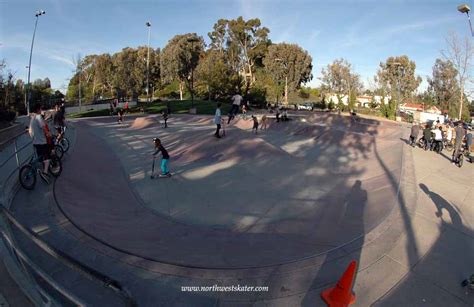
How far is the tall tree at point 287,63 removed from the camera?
197 feet

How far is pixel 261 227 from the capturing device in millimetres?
6016

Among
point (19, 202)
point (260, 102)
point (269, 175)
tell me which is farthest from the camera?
point (260, 102)

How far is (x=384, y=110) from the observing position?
41438 millimetres

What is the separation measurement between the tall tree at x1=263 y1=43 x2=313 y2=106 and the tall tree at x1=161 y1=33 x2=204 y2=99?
1548cm

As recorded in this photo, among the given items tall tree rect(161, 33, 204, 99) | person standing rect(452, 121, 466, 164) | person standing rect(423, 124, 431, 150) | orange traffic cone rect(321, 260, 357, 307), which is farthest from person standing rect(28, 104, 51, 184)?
tall tree rect(161, 33, 204, 99)

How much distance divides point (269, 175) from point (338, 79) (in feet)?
225

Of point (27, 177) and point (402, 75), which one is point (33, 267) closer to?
point (27, 177)

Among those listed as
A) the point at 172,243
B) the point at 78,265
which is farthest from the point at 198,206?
the point at 78,265

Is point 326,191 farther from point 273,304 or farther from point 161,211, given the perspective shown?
point 273,304

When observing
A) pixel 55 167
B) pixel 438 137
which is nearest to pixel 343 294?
Answer: pixel 55 167

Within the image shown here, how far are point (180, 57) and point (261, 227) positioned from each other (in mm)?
54441

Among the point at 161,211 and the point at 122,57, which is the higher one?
the point at 122,57

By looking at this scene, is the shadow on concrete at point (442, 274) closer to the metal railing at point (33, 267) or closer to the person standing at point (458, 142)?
the metal railing at point (33, 267)

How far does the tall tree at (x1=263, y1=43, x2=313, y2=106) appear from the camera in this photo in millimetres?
59969
